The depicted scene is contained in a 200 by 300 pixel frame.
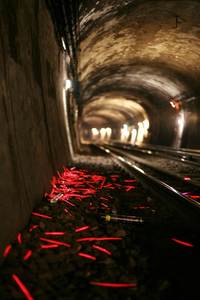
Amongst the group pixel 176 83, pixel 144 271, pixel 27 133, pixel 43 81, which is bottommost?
pixel 144 271

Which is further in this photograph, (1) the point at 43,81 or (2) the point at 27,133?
(1) the point at 43,81

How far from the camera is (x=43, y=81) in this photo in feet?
Answer: 20.0

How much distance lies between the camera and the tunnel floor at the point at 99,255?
2.38 m

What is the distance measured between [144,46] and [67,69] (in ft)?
13.0

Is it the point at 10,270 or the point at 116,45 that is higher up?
the point at 116,45

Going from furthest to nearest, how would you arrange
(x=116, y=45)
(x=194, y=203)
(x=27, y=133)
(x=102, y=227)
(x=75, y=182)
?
(x=116, y=45) < (x=75, y=182) < (x=194, y=203) < (x=27, y=133) < (x=102, y=227)

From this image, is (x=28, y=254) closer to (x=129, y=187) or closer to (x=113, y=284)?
(x=113, y=284)

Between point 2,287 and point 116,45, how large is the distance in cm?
1132

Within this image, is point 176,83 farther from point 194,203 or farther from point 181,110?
point 194,203

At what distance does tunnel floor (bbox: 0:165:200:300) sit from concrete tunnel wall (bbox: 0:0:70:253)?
0.95 ft

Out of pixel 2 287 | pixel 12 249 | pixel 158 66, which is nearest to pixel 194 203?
pixel 12 249

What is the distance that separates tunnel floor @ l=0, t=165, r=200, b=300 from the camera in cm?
238

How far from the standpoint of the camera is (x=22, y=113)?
4.06 meters

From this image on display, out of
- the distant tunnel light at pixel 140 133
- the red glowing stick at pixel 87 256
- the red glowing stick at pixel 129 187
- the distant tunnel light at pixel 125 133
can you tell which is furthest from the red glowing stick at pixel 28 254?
the distant tunnel light at pixel 125 133
